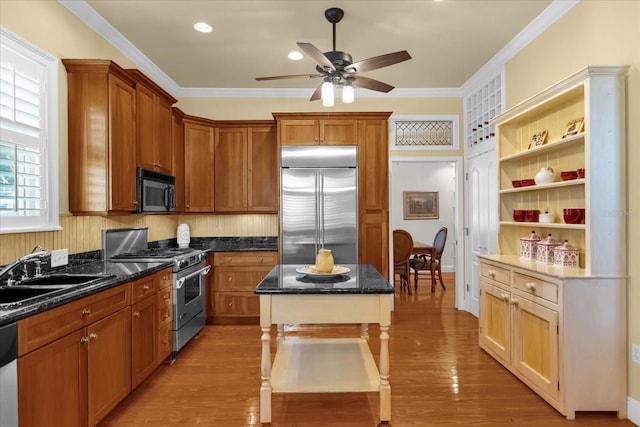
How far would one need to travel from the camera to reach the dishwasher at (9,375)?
1.42 metres

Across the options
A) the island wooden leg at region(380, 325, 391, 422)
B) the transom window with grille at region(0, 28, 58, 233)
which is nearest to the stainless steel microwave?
the transom window with grille at region(0, 28, 58, 233)

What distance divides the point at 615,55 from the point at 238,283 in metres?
4.07

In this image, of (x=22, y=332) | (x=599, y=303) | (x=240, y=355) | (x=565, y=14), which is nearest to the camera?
(x=22, y=332)

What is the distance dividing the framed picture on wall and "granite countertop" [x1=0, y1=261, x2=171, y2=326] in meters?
6.32

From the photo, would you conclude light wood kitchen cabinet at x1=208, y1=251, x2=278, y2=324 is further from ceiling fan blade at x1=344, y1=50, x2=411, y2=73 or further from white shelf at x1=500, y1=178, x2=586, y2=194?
white shelf at x1=500, y1=178, x2=586, y2=194

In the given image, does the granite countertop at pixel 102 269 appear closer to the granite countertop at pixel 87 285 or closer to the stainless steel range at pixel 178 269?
the granite countertop at pixel 87 285

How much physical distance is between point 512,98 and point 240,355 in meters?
3.81

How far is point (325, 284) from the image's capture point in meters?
2.22

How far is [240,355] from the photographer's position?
3398mm

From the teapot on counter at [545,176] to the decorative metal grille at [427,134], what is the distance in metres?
2.09

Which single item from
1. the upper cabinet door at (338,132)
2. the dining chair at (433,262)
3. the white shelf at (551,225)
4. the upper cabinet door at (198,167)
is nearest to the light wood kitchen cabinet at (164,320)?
the upper cabinet door at (198,167)

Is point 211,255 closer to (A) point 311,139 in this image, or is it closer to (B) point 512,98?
(A) point 311,139

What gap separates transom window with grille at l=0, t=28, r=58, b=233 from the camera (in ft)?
7.36

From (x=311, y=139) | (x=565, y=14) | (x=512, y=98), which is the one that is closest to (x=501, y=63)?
(x=512, y=98)
